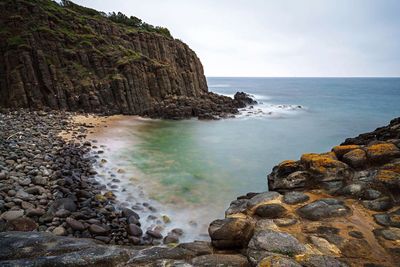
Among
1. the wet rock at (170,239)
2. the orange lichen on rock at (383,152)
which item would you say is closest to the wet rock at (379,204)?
the orange lichen on rock at (383,152)

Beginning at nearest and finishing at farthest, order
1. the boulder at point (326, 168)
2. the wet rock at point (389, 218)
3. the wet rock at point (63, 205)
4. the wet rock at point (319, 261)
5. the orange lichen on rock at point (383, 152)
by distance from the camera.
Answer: the wet rock at point (319, 261)
the wet rock at point (389, 218)
the boulder at point (326, 168)
the orange lichen on rock at point (383, 152)
the wet rock at point (63, 205)

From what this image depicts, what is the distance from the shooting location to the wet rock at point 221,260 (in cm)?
384

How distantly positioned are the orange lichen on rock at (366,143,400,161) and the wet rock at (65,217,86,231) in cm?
890

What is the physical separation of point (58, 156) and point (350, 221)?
1384 centimetres

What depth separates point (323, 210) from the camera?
211 inches

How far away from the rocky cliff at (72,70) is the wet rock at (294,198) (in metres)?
26.6

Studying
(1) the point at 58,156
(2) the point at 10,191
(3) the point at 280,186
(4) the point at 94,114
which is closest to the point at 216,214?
(3) the point at 280,186

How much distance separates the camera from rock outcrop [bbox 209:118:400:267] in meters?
3.96

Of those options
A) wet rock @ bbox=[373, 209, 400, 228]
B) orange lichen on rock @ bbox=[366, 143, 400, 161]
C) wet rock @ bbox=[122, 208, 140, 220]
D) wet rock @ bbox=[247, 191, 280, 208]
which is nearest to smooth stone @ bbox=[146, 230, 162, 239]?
wet rock @ bbox=[122, 208, 140, 220]

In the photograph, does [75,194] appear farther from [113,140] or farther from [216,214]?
[113,140]

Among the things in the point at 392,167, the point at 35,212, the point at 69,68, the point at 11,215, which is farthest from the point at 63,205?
the point at 69,68

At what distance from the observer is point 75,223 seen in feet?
26.7

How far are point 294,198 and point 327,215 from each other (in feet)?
3.05

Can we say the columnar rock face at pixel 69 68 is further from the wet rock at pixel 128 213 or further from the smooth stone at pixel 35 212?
the wet rock at pixel 128 213
